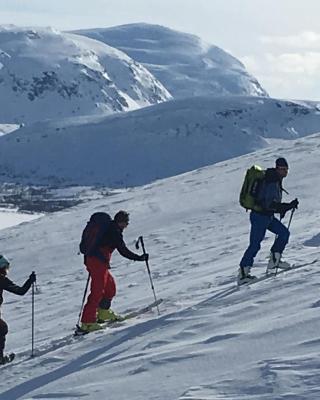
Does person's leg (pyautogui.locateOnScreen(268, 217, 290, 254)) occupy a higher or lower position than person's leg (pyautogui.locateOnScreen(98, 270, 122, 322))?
higher

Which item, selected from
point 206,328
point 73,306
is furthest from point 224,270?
point 206,328

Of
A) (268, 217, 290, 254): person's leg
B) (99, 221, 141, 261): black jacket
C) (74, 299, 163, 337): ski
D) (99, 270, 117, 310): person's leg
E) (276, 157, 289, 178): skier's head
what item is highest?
(276, 157, 289, 178): skier's head

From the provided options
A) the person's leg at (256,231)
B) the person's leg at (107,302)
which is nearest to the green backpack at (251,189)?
the person's leg at (256,231)

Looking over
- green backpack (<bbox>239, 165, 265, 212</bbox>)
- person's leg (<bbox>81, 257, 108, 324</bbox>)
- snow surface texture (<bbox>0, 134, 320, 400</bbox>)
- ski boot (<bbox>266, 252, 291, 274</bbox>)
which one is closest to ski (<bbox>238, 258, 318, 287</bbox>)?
ski boot (<bbox>266, 252, 291, 274</bbox>)

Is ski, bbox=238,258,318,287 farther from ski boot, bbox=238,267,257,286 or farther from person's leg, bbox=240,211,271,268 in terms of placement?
person's leg, bbox=240,211,271,268

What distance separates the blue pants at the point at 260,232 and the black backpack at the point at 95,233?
2195mm

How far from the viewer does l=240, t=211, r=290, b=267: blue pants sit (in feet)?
41.3

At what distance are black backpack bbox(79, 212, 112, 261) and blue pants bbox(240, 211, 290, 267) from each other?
86.4 inches

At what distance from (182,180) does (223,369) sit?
1301 inches

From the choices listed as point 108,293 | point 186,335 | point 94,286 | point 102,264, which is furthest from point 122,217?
point 186,335

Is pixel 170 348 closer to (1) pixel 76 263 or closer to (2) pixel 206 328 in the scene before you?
(2) pixel 206 328

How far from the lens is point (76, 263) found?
79.7 ft

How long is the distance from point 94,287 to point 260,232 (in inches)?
97.3

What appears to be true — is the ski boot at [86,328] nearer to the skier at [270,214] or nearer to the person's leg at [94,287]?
the person's leg at [94,287]
